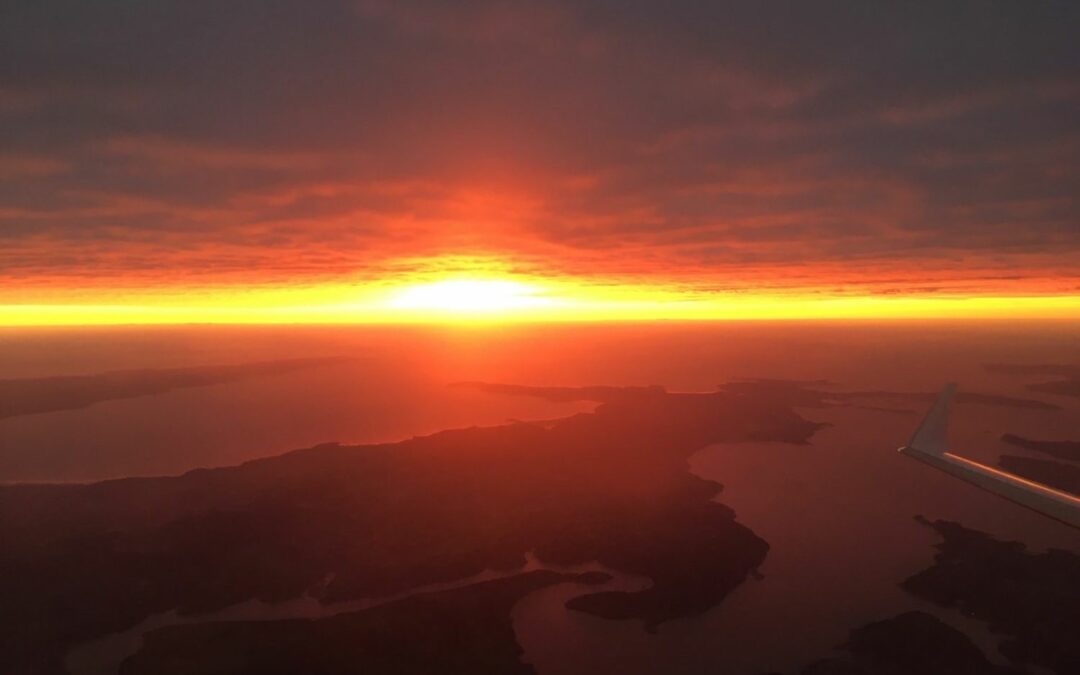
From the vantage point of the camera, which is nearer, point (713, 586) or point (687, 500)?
point (713, 586)

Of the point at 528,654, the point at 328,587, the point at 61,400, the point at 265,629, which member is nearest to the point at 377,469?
the point at 328,587

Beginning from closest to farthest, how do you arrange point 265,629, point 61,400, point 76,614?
point 265,629, point 76,614, point 61,400

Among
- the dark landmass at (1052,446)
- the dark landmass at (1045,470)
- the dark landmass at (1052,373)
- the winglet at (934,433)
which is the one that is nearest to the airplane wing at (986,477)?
the winglet at (934,433)

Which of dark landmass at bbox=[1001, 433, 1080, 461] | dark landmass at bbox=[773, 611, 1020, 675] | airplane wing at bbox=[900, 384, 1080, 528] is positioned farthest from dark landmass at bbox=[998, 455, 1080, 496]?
airplane wing at bbox=[900, 384, 1080, 528]

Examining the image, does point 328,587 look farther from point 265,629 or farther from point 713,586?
point 713,586

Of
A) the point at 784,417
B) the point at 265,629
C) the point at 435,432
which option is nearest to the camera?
the point at 265,629

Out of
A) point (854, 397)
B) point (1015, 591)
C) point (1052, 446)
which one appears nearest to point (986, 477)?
point (1015, 591)

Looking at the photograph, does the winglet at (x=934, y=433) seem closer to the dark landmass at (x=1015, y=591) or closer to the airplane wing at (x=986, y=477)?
the airplane wing at (x=986, y=477)
